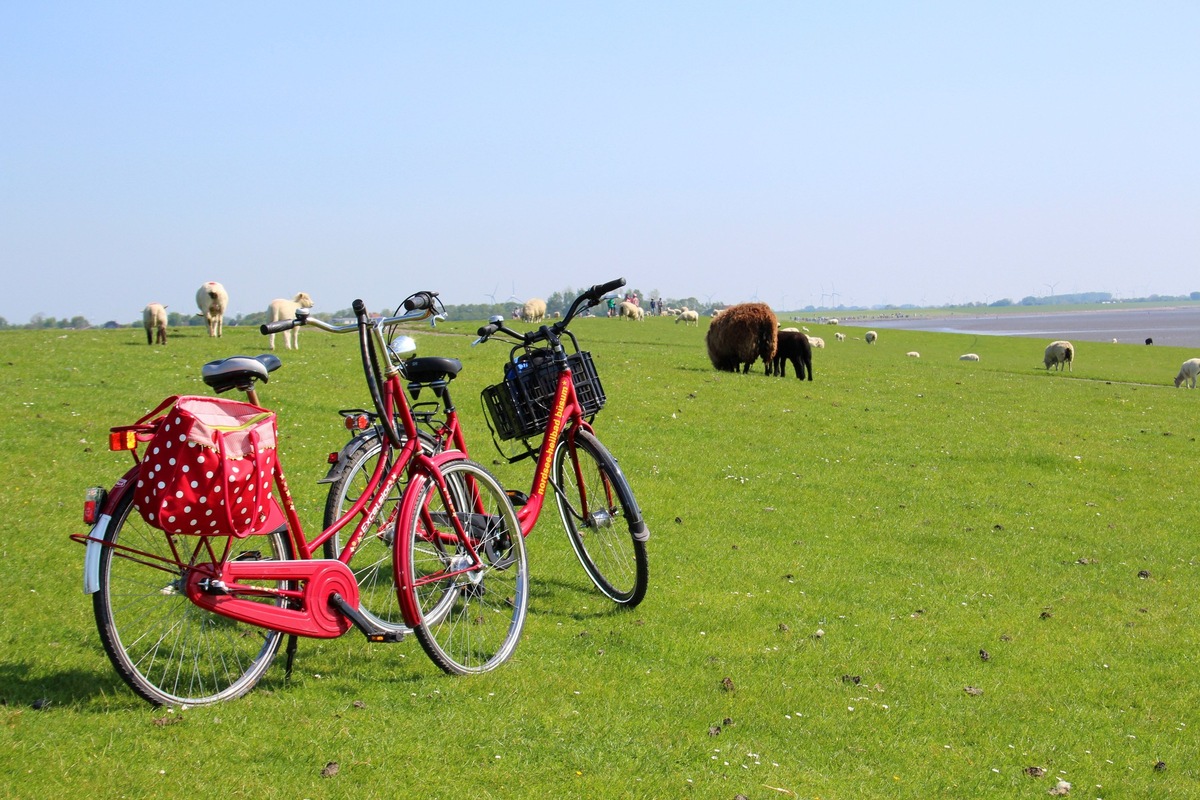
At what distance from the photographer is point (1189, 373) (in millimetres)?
36188

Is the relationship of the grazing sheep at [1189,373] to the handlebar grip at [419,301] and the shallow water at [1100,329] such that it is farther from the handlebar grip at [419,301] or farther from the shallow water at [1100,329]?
the handlebar grip at [419,301]

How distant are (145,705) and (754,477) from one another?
9.29m

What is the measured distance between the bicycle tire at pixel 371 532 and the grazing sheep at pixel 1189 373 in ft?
119

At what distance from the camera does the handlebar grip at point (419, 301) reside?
5848 millimetres

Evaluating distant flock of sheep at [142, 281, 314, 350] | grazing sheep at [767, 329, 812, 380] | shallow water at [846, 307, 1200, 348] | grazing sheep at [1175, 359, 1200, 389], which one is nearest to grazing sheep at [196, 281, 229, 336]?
distant flock of sheep at [142, 281, 314, 350]

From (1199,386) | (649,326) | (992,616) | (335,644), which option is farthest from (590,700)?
(649,326)

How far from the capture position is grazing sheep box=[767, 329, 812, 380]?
2594cm

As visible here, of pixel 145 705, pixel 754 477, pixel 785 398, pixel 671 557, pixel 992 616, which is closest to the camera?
pixel 145 705

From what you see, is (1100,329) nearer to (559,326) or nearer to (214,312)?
(214,312)

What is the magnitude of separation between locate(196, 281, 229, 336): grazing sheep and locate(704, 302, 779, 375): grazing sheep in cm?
1400

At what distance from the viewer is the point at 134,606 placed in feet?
17.7

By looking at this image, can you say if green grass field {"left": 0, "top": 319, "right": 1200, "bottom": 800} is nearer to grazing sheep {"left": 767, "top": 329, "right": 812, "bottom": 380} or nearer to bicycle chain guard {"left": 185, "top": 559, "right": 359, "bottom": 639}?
bicycle chain guard {"left": 185, "top": 559, "right": 359, "bottom": 639}

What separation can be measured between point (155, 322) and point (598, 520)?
22.0 metres

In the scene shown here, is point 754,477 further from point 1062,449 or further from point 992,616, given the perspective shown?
point 1062,449
